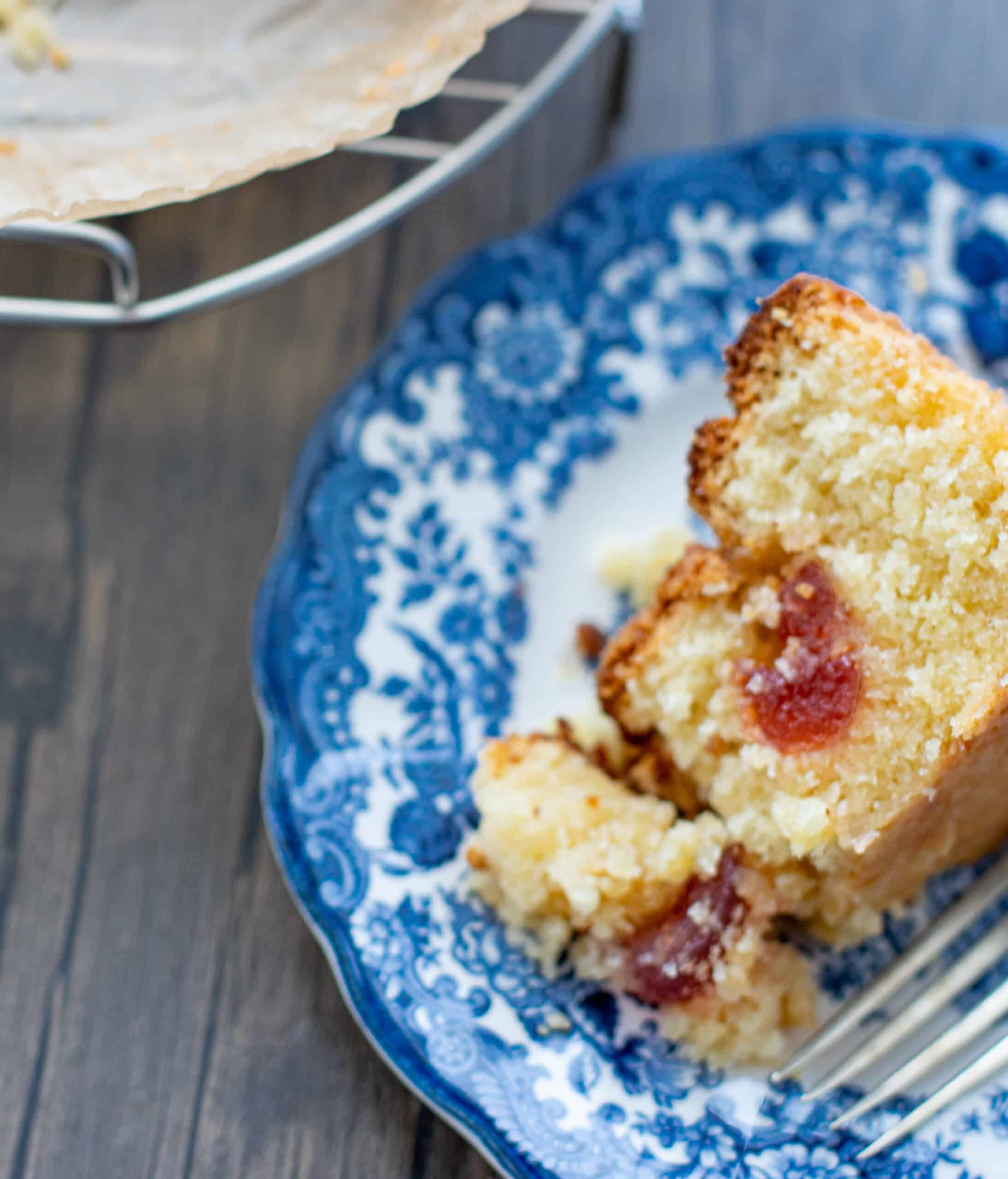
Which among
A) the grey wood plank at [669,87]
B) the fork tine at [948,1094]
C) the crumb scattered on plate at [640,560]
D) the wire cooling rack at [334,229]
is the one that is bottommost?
the fork tine at [948,1094]

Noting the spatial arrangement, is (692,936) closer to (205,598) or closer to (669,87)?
(205,598)

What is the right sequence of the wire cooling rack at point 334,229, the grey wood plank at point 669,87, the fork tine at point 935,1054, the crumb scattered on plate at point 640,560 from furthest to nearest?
the grey wood plank at point 669,87 < the crumb scattered on plate at point 640,560 < the wire cooling rack at point 334,229 < the fork tine at point 935,1054

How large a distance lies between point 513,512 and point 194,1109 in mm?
971

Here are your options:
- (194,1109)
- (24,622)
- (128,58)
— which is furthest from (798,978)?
(128,58)

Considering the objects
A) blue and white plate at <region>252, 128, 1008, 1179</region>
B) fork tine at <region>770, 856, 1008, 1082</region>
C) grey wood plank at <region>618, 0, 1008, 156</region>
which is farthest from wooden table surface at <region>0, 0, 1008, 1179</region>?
fork tine at <region>770, 856, 1008, 1082</region>

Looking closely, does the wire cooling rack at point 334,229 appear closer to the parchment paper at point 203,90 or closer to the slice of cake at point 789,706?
the parchment paper at point 203,90

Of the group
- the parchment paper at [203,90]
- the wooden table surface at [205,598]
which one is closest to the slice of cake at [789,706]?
the wooden table surface at [205,598]

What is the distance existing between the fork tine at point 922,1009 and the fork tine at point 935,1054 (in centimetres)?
3

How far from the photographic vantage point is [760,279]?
1.97 m

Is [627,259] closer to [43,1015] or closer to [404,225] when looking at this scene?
[404,225]

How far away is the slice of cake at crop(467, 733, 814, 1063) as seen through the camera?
5.12ft

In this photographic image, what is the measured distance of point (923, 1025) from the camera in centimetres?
160

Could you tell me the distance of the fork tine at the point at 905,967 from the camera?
1588 millimetres

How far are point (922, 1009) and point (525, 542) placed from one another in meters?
0.85
